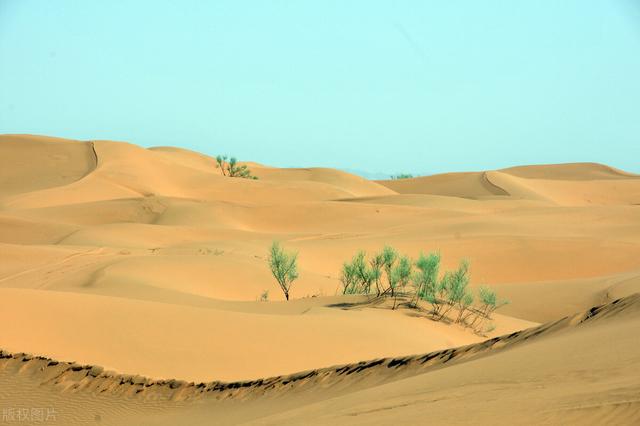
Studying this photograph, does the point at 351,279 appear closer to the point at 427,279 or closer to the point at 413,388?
the point at 427,279

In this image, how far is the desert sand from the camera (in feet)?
19.9

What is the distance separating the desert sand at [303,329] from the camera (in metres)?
6.05

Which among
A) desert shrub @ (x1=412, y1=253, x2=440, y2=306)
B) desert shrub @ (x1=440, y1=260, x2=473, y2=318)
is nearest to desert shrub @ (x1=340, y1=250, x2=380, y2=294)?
desert shrub @ (x1=412, y1=253, x2=440, y2=306)

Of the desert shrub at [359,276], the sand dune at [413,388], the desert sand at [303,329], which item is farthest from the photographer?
the desert shrub at [359,276]

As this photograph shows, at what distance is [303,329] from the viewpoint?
11.4 m

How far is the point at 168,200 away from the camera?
132 ft

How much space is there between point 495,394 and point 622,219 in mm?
32553

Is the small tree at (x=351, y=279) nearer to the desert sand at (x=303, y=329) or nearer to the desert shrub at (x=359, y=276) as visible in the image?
the desert shrub at (x=359, y=276)

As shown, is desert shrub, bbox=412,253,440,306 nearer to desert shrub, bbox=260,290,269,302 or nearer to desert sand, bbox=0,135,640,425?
desert sand, bbox=0,135,640,425

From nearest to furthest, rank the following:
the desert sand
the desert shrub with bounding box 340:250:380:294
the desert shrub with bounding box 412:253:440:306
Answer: the desert sand → the desert shrub with bounding box 412:253:440:306 → the desert shrub with bounding box 340:250:380:294

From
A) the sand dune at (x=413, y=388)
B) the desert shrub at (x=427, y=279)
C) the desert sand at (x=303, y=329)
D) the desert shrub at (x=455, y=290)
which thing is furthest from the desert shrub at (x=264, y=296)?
the sand dune at (x=413, y=388)

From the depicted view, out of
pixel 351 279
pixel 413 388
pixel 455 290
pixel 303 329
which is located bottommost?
pixel 413 388

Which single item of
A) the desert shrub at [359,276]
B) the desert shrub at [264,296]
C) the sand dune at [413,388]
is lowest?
the sand dune at [413,388]

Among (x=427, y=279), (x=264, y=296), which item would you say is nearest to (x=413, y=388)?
(x=427, y=279)
